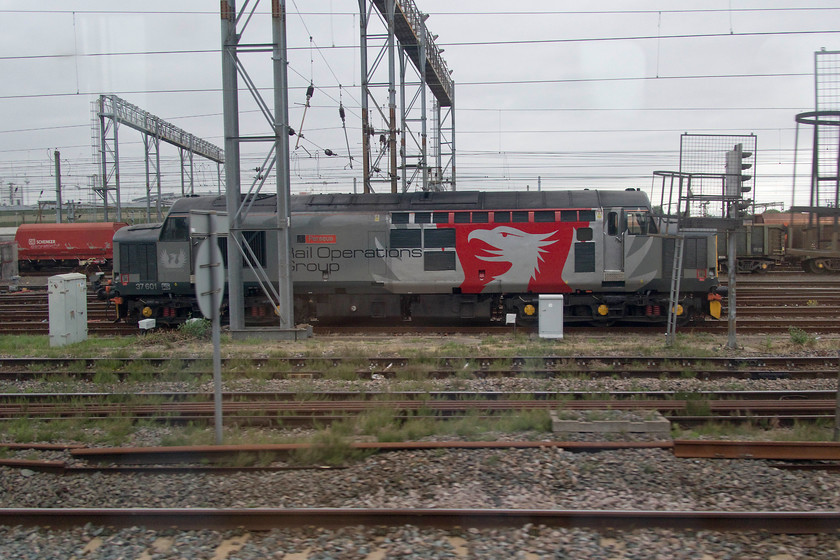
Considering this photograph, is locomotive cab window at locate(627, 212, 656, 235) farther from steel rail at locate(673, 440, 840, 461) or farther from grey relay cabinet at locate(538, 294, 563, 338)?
steel rail at locate(673, 440, 840, 461)

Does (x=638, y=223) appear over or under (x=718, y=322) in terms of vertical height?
over

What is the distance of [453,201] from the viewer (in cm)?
1554

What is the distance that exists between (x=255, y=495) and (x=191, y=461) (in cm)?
120

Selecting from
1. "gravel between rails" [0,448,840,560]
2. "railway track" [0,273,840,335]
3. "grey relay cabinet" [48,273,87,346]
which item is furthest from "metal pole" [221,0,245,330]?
"gravel between rails" [0,448,840,560]

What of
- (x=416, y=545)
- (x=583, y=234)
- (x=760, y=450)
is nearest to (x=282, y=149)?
(x=583, y=234)

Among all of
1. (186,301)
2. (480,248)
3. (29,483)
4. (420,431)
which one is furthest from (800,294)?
(29,483)

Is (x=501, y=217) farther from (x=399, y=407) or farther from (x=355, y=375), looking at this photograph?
(x=399, y=407)

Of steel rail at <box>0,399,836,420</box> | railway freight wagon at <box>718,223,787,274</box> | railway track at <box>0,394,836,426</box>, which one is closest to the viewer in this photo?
railway track at <box>0,394,836,426</box>

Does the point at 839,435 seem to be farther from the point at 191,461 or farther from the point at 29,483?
the point at 29,483

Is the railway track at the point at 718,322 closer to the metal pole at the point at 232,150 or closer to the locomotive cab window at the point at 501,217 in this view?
the metal pole at the point at 232,150

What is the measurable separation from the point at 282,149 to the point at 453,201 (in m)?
4.44

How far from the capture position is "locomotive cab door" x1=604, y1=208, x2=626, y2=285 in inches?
588

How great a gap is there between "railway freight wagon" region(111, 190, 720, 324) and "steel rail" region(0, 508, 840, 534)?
9.86 meters

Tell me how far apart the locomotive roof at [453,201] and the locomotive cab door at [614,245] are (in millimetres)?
307
